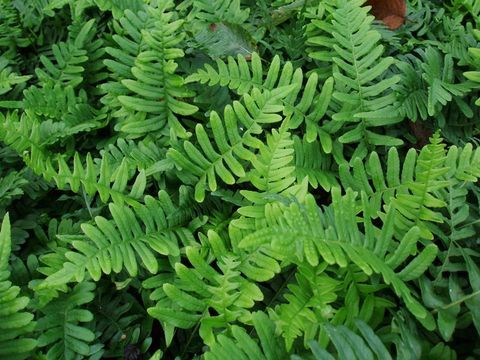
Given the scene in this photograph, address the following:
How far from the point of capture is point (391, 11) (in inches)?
97.6

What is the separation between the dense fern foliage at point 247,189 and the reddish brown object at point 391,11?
2cm

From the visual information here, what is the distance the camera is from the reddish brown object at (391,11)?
244 centimetres

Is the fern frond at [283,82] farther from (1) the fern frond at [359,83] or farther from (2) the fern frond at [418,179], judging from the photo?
(2) the fern frond at [418,179]

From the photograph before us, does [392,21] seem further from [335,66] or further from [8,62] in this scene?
[8,62]

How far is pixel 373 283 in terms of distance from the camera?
1.55 meters

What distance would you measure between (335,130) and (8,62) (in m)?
1.60

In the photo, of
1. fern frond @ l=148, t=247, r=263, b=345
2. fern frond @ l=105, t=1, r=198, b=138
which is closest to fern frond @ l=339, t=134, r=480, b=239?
fern frond @ l=148, t=247, r=263, b=345

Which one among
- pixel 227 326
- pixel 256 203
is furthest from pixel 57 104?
pixel 227 326

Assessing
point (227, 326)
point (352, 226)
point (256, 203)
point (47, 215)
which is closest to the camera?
point (352, 226)

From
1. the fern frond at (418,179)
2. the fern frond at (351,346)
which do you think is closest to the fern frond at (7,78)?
the fern frond at (418,179)

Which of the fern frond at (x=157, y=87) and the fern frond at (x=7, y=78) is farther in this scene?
the fern frond at (x=7, y=78)

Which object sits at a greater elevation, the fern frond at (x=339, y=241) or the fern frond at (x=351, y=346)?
the fern frond at (x=339, y=241)

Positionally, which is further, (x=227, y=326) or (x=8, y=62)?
(x=8, y=62)

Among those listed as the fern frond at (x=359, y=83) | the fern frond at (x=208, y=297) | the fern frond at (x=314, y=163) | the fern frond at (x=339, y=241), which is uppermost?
the fern frond at (x=359, y=83)
